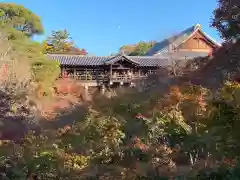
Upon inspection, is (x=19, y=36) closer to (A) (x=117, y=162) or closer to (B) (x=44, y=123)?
(B) (x=44, y=123)

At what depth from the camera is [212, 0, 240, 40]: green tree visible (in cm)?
834

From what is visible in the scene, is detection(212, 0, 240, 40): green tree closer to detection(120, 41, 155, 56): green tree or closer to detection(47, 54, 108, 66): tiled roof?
detection(47, 54, 108, 66): tiled roof

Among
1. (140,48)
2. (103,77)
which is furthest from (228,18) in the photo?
(140,48)

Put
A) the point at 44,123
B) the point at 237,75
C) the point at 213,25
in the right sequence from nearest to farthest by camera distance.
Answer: the point at 237,75, the point at 213,25, the point at 44,123

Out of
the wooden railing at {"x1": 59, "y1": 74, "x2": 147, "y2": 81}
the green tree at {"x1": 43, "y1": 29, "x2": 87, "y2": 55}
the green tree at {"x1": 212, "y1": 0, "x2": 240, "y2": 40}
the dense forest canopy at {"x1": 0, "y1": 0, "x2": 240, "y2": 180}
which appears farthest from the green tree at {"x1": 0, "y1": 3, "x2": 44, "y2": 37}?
the dense forest canopy at {"x1": 0, "y1": 0, "x2": 240, "y2": 180}

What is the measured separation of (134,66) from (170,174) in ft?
69.5

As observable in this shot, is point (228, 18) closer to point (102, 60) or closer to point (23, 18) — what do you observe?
point (102, 60)

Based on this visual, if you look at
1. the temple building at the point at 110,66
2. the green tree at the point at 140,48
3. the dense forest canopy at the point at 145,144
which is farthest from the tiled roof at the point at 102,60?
the dense forest canopy at the point at 145,144

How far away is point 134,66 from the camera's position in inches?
1029

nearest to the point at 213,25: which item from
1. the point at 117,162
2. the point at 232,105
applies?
the point at 232,105

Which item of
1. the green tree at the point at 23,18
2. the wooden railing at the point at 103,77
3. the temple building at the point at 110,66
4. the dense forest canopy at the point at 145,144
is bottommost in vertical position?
the dense forest canopy at the point at 145,144

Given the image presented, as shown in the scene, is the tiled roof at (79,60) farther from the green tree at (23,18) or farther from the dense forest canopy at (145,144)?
the dense forest canopy at (145,144)

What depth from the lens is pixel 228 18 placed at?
8.51m

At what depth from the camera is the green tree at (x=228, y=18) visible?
27.4 feet
